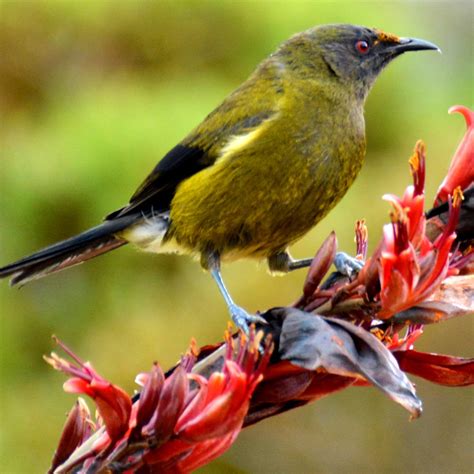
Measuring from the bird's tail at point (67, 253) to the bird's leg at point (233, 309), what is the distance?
0.23 m

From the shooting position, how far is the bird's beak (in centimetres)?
267

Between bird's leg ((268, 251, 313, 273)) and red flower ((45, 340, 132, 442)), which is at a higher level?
red flower ((45, 340, 132, 442))

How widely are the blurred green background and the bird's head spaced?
58.4 inches

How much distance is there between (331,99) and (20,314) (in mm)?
3699

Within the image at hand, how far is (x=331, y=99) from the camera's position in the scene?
106 inches

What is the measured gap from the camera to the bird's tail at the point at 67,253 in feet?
6.94

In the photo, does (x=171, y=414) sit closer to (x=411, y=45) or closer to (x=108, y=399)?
(x=108, y=399)

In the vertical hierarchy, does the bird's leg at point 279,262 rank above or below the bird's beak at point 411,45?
below

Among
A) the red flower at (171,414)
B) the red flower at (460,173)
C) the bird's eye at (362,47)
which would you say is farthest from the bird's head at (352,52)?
the red flower at (171,414)

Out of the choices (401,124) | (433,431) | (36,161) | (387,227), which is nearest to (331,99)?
(387,227)

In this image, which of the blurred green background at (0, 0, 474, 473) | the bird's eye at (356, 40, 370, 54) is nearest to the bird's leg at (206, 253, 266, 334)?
the bird's eye at (356, 40, 370, 54)

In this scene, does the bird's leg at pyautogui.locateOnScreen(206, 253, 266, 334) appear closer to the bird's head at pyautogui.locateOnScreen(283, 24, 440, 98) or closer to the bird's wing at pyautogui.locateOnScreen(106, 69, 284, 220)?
the bird's wing at pyautogui.locateOnScreen(106, 69, 284, 220)

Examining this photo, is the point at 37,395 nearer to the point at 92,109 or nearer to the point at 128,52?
the point at 92,109

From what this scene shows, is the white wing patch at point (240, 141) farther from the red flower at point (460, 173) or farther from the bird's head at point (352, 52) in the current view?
the red flower at point (460, 173)
